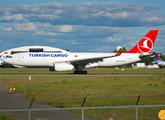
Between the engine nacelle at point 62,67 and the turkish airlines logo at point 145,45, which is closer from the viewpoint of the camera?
the engine nacelle at point 62,67

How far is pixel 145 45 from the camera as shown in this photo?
44594 mm

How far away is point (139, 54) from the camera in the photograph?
43.8 meters

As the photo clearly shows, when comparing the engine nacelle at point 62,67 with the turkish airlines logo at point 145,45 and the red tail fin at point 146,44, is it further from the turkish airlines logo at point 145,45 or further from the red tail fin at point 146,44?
the turkish airlines logo at point 145,45

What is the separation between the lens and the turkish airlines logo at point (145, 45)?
4453 cm

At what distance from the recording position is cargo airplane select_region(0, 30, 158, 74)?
38341 millimetres

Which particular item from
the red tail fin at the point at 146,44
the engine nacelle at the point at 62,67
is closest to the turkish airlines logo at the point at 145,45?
the red tail fin at the point at 146,44

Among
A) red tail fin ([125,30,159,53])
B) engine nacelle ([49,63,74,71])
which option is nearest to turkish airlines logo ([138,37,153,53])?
red tail fin ([125,30,159,53])

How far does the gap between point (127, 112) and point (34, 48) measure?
9457 cm

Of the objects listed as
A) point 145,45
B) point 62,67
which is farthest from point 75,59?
point 145,45

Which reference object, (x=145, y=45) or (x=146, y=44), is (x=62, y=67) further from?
(x=146, y=44)

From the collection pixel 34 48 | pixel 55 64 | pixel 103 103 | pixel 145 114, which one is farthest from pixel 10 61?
pixel 34 48

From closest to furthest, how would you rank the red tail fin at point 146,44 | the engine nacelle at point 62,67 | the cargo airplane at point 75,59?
the engine nacelle at point 62,67 → the cargo airplane at point 75,59 → the red tail fin at point 146,44

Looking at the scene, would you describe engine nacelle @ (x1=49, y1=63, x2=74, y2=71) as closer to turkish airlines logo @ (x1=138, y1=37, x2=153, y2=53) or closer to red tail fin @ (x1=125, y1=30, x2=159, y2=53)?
red tail fin @ (x1=125, y1=30, x2=159, y2=53)

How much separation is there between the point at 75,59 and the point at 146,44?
15259mm
